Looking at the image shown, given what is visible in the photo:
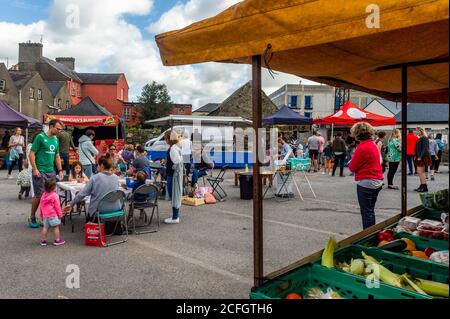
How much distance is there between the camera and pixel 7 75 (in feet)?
117

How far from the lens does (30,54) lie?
50875 millimetres

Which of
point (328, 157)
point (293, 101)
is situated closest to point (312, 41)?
point (328, 157)

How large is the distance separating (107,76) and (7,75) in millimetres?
24653

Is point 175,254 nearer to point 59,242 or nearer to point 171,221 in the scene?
point 59,242

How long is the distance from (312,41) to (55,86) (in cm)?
5176

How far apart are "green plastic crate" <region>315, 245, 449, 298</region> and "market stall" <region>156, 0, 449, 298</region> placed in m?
0.16

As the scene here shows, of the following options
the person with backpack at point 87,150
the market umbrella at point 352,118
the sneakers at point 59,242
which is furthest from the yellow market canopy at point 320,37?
the market umbrella at point 352,118

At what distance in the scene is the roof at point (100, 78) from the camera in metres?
57.8

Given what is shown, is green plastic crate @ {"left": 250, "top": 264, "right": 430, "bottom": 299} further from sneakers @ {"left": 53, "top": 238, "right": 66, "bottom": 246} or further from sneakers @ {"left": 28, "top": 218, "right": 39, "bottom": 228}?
sneakers @ {"left": 28, "top": 218, "right": 39, "bottom": 228}

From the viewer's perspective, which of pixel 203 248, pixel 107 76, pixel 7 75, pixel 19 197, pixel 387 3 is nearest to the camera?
pixel 387 3

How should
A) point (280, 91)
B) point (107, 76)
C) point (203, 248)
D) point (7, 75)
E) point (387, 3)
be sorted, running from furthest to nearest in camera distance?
point (280, 91)
point (107, 76)
point (7, 75)
point (203, 248)
point (387, 3)

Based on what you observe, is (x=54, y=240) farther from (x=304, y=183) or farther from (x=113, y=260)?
(x=304, y=183)

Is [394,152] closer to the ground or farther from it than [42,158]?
farther from it
